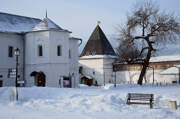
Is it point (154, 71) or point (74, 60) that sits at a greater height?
point (74, 60)

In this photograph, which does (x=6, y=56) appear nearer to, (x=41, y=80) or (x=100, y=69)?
(x=41, y=80)

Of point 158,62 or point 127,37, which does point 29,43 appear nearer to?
point 127,37

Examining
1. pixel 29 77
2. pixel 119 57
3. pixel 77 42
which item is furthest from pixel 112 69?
pixel 29 77

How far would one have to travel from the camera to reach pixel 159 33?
33719mm

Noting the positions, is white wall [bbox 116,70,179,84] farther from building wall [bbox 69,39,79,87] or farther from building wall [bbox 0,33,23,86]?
building wall [bbox 0,33,23,86]

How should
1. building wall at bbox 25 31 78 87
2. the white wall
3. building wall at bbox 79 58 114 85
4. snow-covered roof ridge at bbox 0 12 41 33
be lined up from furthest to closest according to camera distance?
building wall at bbox 79 58 114 85 < the white wall < snow-covered roof ridge at bbox 0 12 41 33 < building wall at bbox 25 31 78 87

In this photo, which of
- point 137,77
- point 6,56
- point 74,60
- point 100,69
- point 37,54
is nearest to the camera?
point 6,56

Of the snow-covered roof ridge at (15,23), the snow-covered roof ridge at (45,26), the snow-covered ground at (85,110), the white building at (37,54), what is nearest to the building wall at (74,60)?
the white building at (37,54)

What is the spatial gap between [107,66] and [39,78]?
23128mm

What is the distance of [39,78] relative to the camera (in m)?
31.0

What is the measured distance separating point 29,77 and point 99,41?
25.8 m

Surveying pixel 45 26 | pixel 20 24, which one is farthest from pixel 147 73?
pixel 20 24

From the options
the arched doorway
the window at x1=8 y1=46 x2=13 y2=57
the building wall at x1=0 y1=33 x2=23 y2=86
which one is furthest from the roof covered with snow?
the arched doorway

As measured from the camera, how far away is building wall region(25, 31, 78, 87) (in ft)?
99.8
